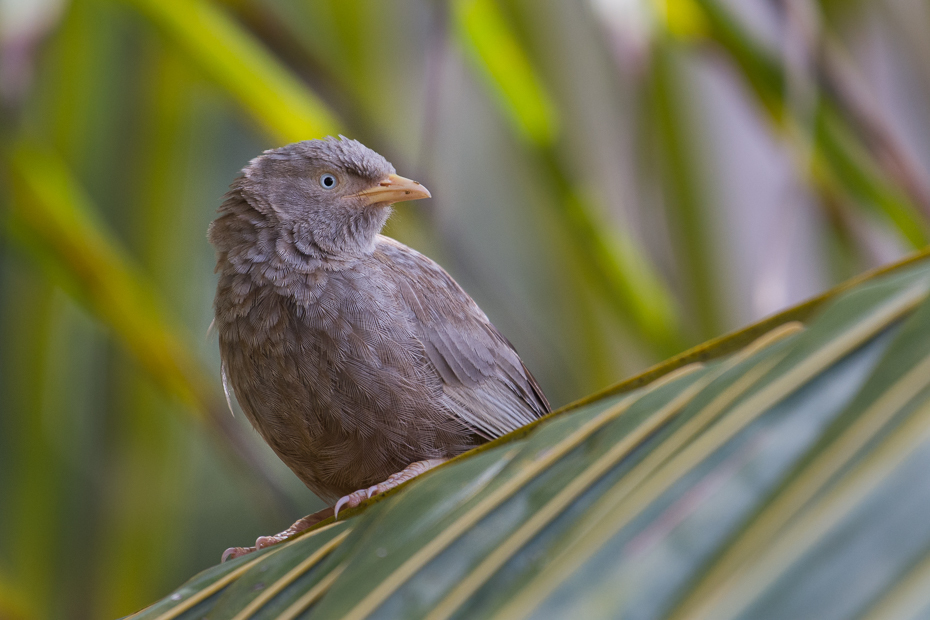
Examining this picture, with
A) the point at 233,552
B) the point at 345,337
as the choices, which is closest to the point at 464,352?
the point at 345,337

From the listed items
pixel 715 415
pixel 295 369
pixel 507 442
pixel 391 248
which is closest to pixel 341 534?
pixel 507 442

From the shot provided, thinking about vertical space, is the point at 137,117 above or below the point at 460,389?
above

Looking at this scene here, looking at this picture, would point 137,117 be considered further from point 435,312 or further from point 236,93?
point 435,312

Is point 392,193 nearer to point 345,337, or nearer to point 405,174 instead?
point 345,337

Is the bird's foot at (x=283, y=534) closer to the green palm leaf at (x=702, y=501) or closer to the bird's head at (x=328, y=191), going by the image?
the bird's head at (x=328, y=191)

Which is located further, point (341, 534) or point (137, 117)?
point (137, 117)

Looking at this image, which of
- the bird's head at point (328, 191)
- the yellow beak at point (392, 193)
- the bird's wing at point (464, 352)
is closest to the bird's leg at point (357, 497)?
the bird's wing at point (464, 352)
